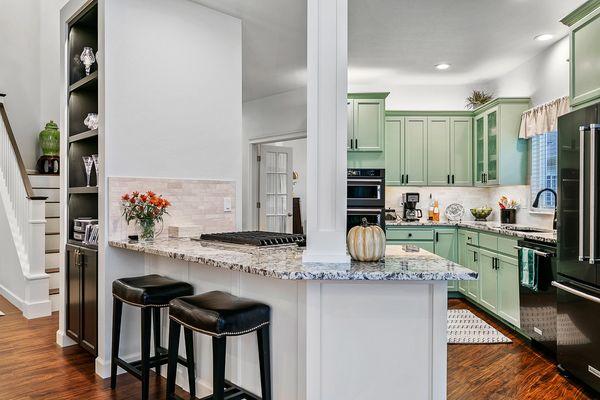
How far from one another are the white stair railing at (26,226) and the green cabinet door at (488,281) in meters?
4.59

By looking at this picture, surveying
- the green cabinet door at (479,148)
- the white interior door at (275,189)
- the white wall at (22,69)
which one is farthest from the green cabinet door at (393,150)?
the white wall at (22,69)

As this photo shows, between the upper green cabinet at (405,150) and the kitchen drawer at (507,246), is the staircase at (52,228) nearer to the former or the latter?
the upper green cabinet at (405,150)

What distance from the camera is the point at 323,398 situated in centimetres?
198

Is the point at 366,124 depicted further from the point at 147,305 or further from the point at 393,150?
the point at 147,305

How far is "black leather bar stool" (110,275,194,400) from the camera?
255 cm

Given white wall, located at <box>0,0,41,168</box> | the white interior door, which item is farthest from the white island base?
white wall, located at <box>0,0,41,168</box>

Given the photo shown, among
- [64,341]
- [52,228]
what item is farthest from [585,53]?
[52,228]

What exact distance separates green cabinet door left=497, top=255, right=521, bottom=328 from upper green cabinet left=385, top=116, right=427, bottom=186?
191 cm

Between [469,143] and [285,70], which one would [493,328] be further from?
[285,70]

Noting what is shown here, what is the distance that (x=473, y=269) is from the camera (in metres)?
4.98

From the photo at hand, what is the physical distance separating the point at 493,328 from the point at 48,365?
3.87 metres

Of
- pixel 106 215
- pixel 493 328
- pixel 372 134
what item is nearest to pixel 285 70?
pixel 372 134

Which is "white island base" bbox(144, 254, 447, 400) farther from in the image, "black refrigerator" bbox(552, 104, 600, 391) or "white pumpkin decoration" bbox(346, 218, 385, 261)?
"black refrigerator" bbox(552, 104, 600, 391)

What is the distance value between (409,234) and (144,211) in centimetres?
345
